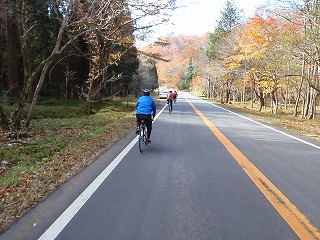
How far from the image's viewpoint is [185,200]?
4730mm

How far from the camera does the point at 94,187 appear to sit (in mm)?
5352

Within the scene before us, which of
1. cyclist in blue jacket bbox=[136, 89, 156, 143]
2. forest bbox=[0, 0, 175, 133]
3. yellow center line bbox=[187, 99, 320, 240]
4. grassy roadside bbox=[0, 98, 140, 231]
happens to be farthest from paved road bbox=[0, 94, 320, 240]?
forest bbox=[0, 0, 175, 133]

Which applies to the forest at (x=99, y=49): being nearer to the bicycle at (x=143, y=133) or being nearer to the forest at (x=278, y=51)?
the forest at (x=278, y=51)

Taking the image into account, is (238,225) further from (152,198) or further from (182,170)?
(182,170)

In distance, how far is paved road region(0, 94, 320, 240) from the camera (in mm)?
3721

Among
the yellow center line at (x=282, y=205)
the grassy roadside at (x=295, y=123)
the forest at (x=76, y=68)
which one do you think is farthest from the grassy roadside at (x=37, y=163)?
the grassy roadside at (x=295, y=123)

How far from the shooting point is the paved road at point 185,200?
12.2ft

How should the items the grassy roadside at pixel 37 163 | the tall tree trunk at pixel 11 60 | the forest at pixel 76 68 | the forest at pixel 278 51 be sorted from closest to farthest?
the grassy roadside at pixel 37 163 → the forest at pixel 76 68 → the forest at pixel 278 51 → the tall tree trunk at pixel 11 60

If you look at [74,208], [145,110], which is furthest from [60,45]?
[74,208]

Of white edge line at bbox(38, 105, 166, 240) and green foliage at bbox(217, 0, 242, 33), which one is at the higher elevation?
green foliage at bbox(217, 0, 242, 33)

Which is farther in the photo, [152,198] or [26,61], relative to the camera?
[26,61]

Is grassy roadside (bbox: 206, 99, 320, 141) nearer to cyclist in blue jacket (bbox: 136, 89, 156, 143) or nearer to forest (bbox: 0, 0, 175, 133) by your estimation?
cyclist in blue jacket (bbox: 136, 89, 156, 143)

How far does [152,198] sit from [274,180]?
246cm


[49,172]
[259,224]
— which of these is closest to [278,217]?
[259,224]
